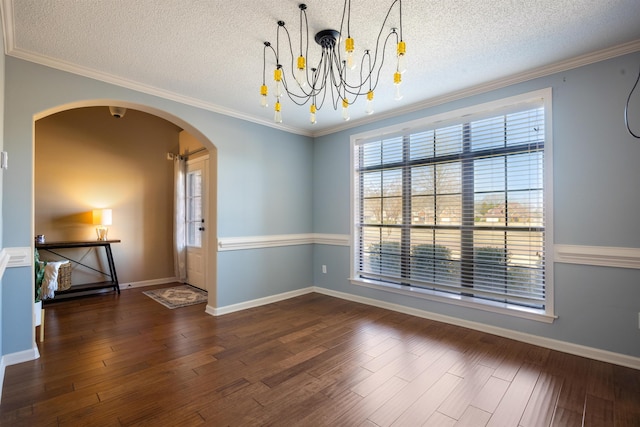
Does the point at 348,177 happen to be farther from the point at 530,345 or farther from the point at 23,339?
the point at 23,339

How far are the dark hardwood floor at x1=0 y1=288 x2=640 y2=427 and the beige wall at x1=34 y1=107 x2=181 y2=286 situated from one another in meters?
1.81

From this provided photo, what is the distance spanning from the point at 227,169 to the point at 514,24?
313 centimetres

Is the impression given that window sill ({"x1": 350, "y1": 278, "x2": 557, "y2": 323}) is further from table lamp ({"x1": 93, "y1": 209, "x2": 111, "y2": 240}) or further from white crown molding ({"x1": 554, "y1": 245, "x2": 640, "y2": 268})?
table lamp ({"x1": 93, "y1": 209, "x2": 111, "y2": 240})

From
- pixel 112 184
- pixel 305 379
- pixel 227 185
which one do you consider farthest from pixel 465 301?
pixel 112 184

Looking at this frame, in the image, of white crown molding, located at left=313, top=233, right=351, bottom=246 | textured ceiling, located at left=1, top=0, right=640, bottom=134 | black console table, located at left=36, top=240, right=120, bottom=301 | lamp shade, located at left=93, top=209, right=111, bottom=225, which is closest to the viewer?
textured ceiling, located at left=1, top=0, right=640, bottom=134

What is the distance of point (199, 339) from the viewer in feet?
9.71

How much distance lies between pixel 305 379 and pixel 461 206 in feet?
7.67

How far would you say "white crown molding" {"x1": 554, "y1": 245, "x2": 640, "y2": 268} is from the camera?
2375 mm

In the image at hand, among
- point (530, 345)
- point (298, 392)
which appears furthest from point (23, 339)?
point (530, 345)

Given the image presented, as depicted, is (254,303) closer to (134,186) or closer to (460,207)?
(460,207)

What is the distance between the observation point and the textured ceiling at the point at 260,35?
195 centimetres

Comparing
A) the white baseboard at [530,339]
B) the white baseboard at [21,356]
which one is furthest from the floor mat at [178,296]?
the white baseboard at [530,339]

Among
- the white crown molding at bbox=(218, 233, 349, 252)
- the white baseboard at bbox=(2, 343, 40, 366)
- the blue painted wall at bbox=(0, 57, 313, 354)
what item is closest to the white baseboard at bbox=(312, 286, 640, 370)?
the white crown molding at bbox=(218, 233, 349, 252)

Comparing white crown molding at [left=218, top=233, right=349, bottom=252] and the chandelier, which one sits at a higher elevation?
the chandelier
